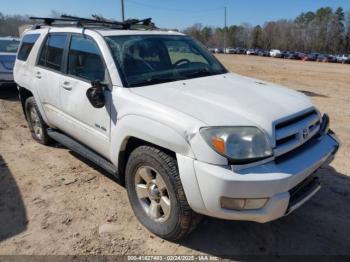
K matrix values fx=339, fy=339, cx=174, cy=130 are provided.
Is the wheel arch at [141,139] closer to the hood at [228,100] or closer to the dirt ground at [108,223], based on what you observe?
the hood at [228,100]

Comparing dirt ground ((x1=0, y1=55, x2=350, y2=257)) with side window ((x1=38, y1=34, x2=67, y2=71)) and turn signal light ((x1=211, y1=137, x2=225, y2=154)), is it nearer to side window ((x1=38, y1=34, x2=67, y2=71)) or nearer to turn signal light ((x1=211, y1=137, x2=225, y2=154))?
turn signal light ((x1=211, y1=137, x2=225, y2=154))

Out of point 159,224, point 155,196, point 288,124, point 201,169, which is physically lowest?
point 159,224

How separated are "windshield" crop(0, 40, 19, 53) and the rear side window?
186 inches

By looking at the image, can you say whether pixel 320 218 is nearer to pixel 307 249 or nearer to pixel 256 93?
pixel 307 249

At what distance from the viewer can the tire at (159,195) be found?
2801 millimetres

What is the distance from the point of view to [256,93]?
329 centimetres

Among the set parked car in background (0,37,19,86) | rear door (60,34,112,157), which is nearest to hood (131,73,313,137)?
rear door (60,34,112,157)

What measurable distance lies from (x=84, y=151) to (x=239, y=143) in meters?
2.24

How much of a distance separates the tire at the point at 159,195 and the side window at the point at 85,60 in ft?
3.47

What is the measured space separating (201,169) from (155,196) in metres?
0.80

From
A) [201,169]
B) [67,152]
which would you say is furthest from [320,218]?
[67,152]

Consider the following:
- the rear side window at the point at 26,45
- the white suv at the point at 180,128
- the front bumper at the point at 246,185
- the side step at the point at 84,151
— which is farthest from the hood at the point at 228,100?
the rear side window at the point at 26,45

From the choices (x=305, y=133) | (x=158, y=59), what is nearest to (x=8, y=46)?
(x=158, y=59)

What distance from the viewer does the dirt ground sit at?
309cm
